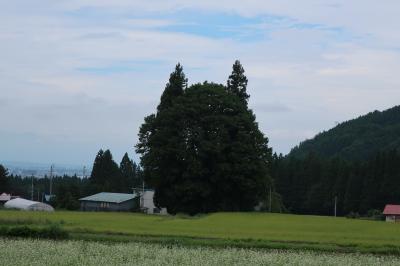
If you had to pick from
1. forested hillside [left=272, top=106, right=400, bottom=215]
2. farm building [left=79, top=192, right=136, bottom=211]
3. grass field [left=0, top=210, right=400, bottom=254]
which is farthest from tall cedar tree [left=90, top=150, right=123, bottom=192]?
grass field [left=0, top=210, right=400, bottom=254]

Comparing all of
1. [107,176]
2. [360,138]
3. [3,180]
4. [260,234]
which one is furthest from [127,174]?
[260,234]

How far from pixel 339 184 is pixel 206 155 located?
41.6 meters

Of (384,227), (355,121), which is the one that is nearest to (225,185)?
(384,227)

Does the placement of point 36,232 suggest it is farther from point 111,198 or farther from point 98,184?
point 98,184

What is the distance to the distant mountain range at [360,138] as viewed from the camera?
145375 mm

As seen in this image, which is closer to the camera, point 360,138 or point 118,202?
point 118,202

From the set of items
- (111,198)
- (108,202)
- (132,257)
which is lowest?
(132,257)

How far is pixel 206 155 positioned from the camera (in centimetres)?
5775

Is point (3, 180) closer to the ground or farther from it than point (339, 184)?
farther from it

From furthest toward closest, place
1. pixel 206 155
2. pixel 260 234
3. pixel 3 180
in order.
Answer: pixel 3 180
pixel 206 155
pixel 260 234

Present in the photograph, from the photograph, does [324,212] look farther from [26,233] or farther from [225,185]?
[26,233]

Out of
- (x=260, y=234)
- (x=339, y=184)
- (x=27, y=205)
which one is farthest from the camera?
(x=339, y=184)

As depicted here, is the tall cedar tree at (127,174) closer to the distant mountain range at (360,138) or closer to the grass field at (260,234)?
the distant mountain range at (360,138)

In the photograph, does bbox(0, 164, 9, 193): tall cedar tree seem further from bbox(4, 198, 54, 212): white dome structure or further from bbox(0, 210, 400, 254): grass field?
bbox(0, 210, 400, 254): grass field
